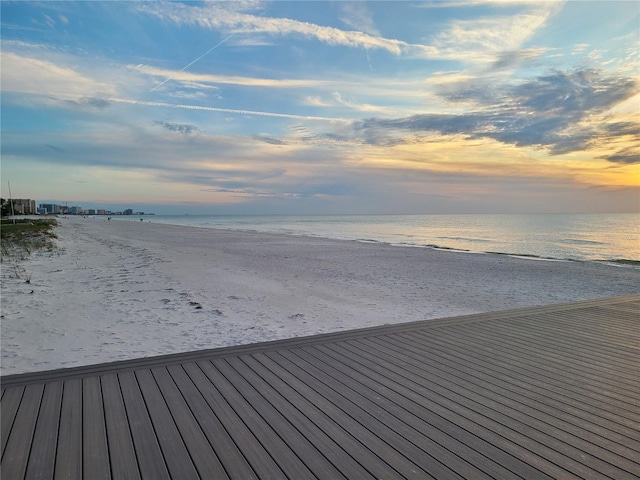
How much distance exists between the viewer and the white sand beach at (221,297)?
477cm

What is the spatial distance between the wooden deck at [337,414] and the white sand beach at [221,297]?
1640mm

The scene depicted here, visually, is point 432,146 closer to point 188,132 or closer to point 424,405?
point 188,132

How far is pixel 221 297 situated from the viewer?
24.3ft

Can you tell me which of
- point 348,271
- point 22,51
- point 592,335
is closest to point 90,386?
→ point 592,335

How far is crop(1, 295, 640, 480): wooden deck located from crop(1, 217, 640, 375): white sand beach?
164cm

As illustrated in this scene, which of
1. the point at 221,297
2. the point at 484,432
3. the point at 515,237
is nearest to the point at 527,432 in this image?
the point at 484,432

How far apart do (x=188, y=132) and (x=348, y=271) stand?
21548 mm

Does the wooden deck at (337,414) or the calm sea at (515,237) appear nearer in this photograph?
the wooden deck at (337,414)

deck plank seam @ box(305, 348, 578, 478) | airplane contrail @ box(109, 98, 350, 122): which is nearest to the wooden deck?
deck plank seam @ box(305, 348, 578, 478)

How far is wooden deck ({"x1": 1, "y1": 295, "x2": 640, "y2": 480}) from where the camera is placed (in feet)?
6.21

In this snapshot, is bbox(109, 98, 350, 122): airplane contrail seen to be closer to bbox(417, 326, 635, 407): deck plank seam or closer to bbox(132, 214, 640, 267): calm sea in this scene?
bbox(132, 214, 640, 267): calm sea

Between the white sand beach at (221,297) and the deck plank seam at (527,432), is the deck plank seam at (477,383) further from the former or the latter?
the white sand beach at (221,297)

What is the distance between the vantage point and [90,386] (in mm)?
2789

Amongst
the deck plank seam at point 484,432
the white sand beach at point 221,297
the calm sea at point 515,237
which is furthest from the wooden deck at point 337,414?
the calm sea at point 515,237
